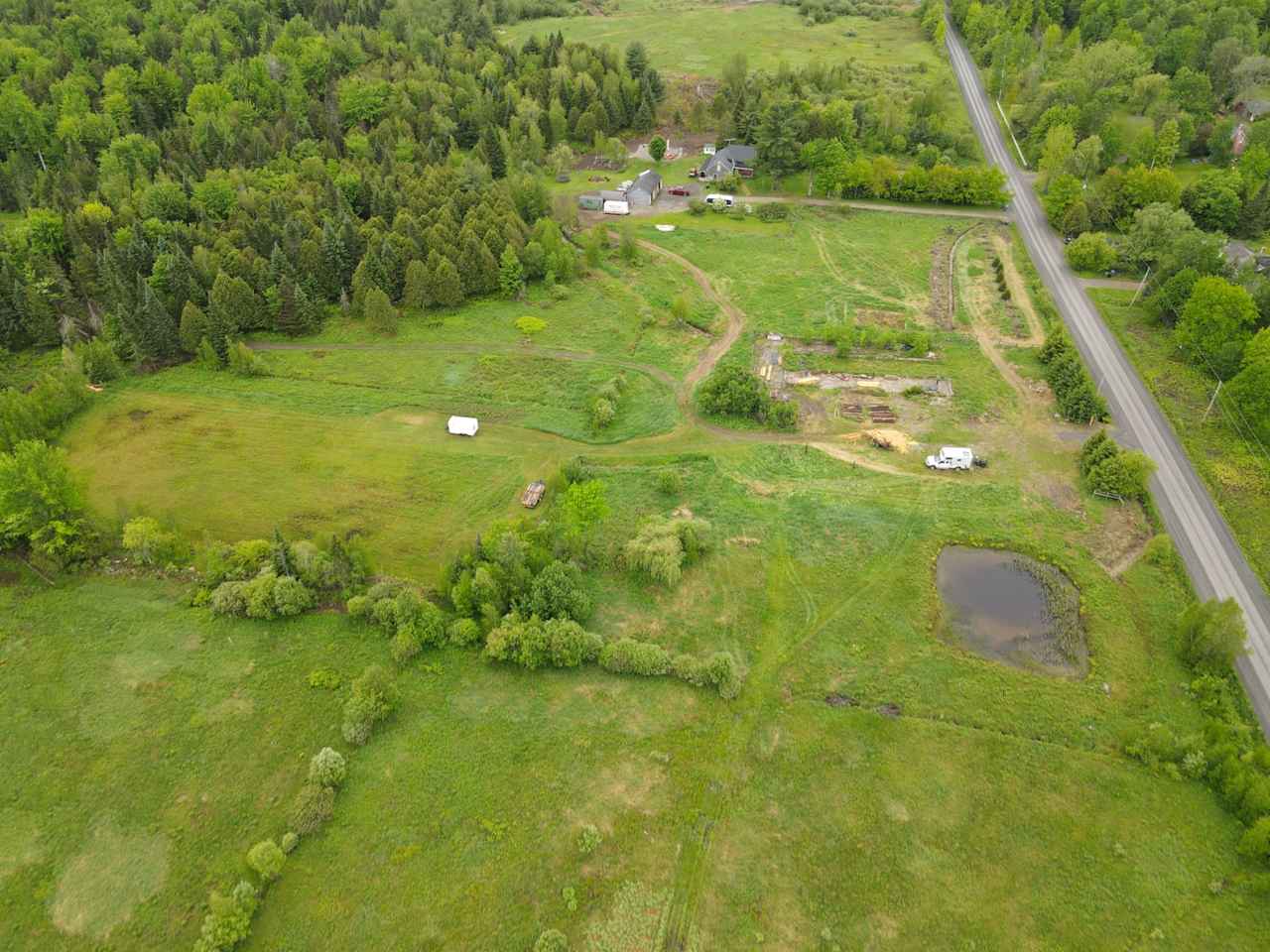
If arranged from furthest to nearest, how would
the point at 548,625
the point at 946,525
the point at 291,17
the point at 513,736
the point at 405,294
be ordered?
the point at 291,17
the point at 405,294
the point at 946,525
the point at 548,625
the point at 513,736

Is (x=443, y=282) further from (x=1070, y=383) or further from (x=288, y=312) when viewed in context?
(x=1070, y=383)

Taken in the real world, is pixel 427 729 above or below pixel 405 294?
below

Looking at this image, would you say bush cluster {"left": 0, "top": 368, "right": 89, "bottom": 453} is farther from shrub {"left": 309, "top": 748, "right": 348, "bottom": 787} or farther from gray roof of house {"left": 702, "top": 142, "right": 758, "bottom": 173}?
gray roof of house {"left": 702, "top": 142, "right": 758, "bottom": 173}

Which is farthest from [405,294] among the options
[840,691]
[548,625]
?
[840,691]

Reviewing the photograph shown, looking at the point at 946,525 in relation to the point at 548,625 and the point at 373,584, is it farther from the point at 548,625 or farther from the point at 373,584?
the point at 373,584

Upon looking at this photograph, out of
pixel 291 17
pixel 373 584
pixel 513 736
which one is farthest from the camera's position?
pixel 291 17

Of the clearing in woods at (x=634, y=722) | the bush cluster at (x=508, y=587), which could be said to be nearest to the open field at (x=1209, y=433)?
the clearing in woods at (x=634, y=722)

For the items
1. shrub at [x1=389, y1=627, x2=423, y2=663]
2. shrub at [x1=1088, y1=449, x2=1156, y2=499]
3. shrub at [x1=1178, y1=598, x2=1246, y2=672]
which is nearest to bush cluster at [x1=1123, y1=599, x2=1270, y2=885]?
shrub at [x1=1178, y1=598, x2=1246, y2=672]
